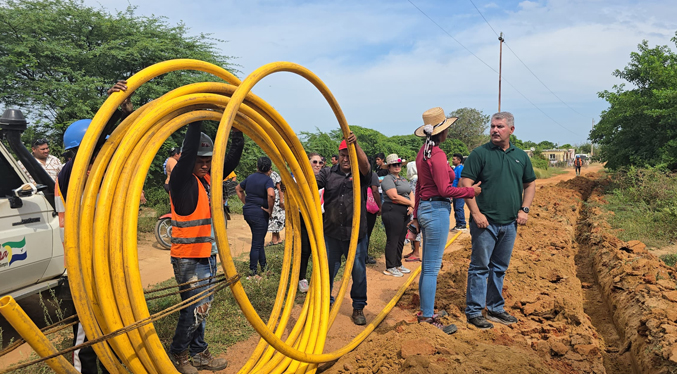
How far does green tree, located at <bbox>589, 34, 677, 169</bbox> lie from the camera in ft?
47.2

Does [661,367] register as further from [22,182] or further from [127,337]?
[22,182]

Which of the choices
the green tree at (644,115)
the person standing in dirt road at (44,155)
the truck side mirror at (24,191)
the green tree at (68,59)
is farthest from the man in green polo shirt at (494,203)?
the green tree at (644,115)

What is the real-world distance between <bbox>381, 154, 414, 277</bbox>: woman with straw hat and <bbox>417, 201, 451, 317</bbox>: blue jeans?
2026mm

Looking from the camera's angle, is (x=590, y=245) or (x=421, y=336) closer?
(x=421, y=336)

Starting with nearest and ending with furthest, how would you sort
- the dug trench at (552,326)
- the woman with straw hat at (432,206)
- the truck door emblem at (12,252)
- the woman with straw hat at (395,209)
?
the dug trench at (552,326)
the truck door emblem at (12,252)
the woman with straw hat at (432,206)
the woman with straw hat at (395,209)

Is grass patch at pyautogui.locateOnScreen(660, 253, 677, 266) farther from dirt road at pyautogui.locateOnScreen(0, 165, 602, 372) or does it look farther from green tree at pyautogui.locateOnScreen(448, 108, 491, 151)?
green tree at pyautogui.locateOnScreen(448, 108, 491, 151)

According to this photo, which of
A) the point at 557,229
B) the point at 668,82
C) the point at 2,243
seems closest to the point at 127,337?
the point at 2,243

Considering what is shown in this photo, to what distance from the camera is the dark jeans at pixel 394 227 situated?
596cm

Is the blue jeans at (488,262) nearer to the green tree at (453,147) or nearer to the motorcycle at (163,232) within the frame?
the motorcycle at (163,232)

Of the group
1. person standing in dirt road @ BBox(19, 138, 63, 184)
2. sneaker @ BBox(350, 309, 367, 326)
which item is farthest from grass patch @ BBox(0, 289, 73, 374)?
sneaker @ BBox(350, 309, 367, 326)

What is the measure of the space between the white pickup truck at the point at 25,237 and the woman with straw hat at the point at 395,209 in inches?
153

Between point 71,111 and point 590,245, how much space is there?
11928mm

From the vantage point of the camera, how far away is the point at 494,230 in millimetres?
3922

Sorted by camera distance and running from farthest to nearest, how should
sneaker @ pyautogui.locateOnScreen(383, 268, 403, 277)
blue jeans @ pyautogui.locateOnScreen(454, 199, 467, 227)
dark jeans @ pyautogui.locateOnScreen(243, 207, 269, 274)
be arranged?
blue jeans @ pyautogui.locateOnScreen(454, 199, 467, 227) < sneaker @ pyautogui.locateOnScreen(383, 268, 403, 277) < dark jeans @ pyautogui.locateOnScreen(243, 207, 269, 274)
